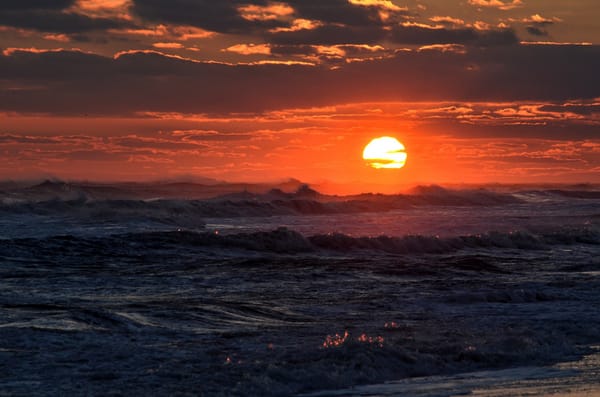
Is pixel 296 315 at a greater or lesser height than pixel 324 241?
lesser

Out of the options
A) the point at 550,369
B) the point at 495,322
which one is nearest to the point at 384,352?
the point at 550,369

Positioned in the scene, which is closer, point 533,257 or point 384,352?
point 384,352

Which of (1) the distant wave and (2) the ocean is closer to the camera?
(2) the ocean

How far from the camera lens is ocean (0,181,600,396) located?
10.9m

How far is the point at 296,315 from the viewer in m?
16.1

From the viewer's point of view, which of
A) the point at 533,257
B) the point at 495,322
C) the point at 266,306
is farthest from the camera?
the point at 533,257

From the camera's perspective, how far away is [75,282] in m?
20.5

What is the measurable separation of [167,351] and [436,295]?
879 centimetres

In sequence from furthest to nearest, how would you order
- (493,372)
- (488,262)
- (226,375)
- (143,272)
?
1. (488,262)
2. (143,272)
3. (493,372)
4. (226,375)

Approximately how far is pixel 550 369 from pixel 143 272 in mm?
13704

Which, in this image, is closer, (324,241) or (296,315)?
(296,315)

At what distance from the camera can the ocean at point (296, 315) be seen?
1092 cm

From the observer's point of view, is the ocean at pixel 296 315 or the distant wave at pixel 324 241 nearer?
the ocean at pixel 296 315

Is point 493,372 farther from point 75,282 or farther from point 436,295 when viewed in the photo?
point 75,282
